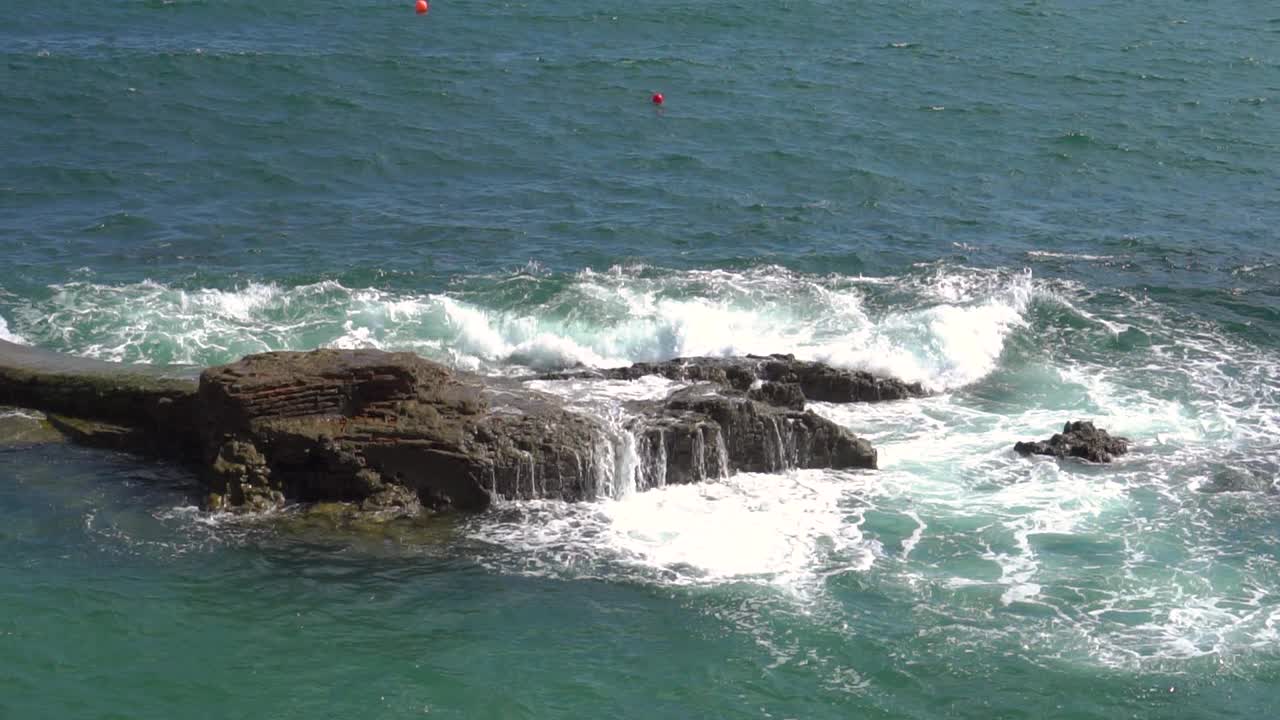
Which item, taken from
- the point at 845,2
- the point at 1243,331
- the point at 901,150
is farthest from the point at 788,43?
the point at 1243,331

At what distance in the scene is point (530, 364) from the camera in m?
21.5

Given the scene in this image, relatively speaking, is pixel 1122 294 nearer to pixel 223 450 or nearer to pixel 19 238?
pixel 223 450

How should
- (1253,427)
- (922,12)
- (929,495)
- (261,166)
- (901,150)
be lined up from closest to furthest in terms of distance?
(929,495) → (1253,427) → (261,166) → (901,150) → (922,12)

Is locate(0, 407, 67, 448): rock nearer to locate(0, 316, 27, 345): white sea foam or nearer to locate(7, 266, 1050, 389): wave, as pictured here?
locate(7, 266, 1050, 389): wave

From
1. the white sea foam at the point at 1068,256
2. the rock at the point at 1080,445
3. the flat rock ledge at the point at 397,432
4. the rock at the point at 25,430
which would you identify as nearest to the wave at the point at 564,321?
the white sea foam at the point at 1068,256

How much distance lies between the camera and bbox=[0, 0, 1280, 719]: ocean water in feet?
43.9

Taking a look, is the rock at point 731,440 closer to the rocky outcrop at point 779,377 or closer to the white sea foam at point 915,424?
the white sea foam at point 915,424

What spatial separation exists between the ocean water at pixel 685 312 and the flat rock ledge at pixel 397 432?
0.42 metres

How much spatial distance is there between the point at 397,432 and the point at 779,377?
570cm

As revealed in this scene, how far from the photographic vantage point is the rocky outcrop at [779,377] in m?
18.2

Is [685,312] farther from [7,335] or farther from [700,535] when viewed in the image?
[7,335]

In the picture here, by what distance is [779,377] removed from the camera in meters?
19.5

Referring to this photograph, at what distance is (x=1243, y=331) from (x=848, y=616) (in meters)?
12.3

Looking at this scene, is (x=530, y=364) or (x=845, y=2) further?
(x=845, y=2)
